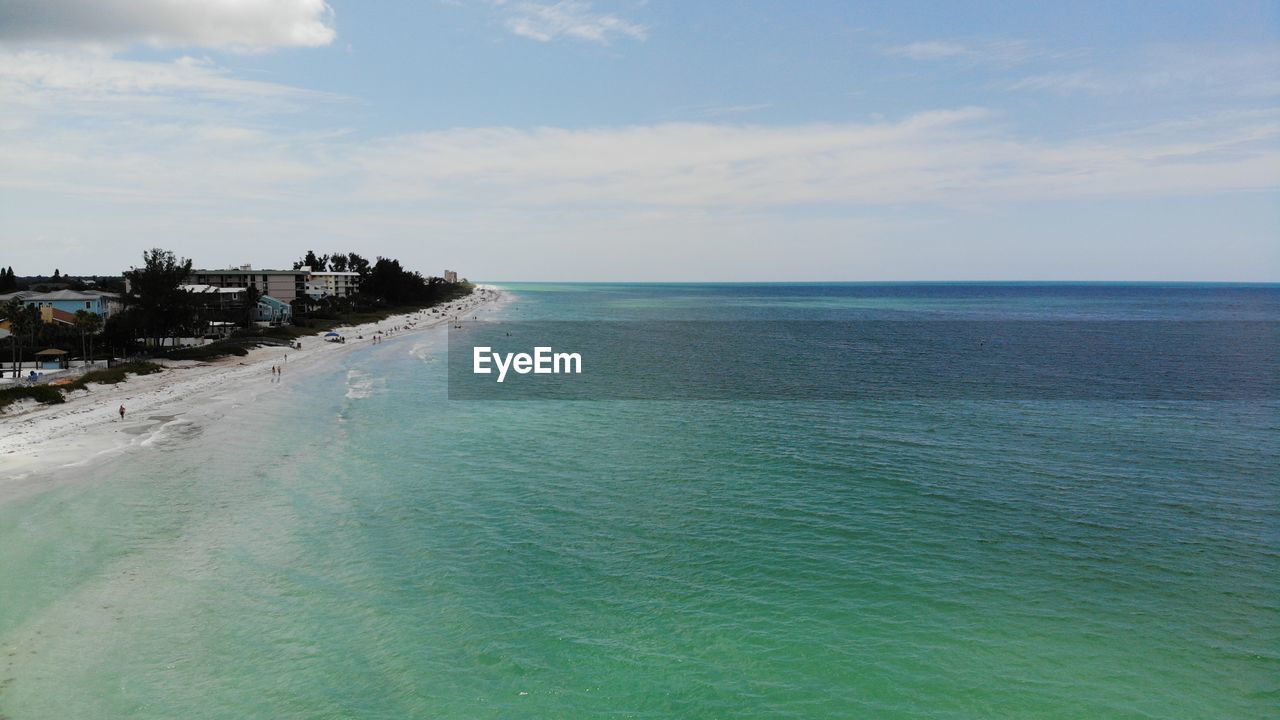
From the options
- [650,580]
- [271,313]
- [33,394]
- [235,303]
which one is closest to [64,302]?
[235,303]

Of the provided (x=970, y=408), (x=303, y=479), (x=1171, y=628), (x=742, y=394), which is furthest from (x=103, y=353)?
(x=1171, y=628)

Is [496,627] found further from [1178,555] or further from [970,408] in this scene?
[970,408]

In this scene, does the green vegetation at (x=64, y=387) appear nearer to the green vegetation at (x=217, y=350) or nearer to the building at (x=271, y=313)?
the green vegetation at (x=217, y=350)

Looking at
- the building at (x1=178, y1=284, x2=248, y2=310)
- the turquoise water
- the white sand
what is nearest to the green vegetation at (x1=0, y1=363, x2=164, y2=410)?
the white sand

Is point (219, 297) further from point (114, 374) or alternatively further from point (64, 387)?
point (64, 387)

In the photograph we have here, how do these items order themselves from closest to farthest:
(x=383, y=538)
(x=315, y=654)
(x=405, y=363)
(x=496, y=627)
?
(x=315, y=654) < (x=496, y=627) < (x=383, y=538) < (x=405, y=363)

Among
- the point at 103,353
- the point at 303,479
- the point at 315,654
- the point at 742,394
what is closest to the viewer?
the point at 315,654

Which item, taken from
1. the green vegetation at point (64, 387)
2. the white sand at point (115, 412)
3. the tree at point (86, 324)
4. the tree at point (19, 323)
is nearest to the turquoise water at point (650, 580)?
the white sand at point (115, 412)
